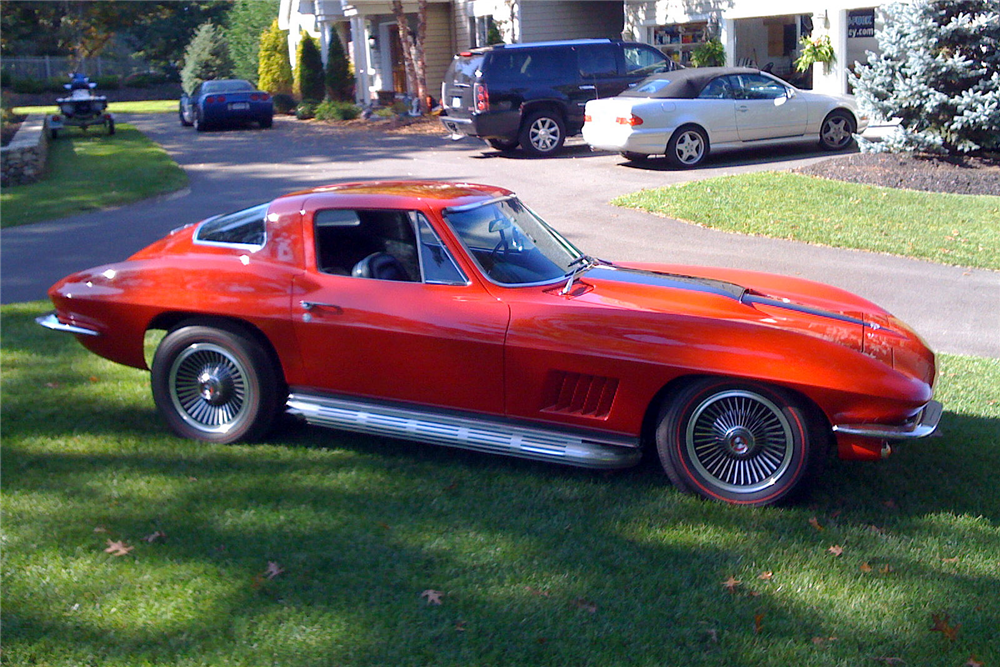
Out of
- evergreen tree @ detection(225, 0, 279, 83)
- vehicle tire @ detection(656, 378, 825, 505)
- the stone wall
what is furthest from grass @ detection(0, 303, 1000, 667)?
evergreen tree @ detection(225, 0, 279, 83)

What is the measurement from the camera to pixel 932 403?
4727 millimetres

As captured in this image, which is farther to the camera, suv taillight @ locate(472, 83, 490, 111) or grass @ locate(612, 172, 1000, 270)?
suv taillight @ locate(472, 83, 490, 111)

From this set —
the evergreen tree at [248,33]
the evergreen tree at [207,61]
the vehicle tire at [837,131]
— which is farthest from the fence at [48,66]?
the vehicle tire at [837,131]

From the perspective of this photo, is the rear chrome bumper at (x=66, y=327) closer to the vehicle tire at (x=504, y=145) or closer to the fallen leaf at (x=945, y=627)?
the fallen leaf at (x=945, y=627)

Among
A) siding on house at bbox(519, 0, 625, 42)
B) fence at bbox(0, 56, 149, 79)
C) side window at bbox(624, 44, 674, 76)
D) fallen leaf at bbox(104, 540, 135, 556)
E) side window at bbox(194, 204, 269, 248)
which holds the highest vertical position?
fence at bbox(0, 56, 149, 79)

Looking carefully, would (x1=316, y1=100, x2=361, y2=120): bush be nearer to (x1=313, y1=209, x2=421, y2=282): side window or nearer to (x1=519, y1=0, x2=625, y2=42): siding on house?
(x1=519, y1=0, x2=625, y2=42): siding on house

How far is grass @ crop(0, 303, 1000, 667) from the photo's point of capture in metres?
3.59

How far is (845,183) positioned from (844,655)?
11634 millimetres

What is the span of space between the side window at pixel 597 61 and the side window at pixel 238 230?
14234 millimetres

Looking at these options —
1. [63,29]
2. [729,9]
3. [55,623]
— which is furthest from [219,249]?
[63,29]

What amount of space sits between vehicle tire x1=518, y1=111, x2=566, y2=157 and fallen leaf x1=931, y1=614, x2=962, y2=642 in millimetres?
15756

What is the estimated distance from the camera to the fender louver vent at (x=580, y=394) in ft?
15.6

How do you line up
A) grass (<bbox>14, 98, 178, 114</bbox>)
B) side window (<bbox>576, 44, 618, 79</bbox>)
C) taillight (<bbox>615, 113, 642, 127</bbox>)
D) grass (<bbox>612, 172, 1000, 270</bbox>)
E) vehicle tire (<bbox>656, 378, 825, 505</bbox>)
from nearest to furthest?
vehicle tire (<bbox>656, 378, 825, 505</bbox>)
grass (<bbox>612, 172, 1000, 270</bbox>)
taillight (<bbox>615, 113, 642, 127</bbox>)
side window (<bbox>576, 44, 618, 79</bbox>)
grass (<bbox>14, 98, 178, 114</bbox>)

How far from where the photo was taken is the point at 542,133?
1883 cm
